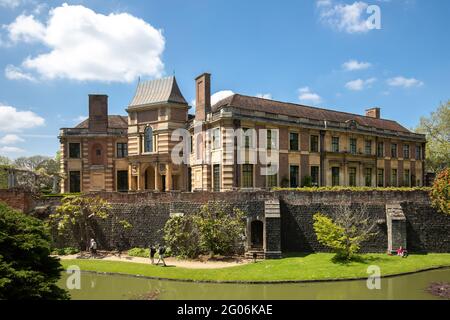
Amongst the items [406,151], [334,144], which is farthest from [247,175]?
[406,151]

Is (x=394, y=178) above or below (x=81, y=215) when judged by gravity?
above

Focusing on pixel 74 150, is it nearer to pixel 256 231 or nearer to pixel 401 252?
pixel 256 231

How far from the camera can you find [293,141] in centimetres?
3203

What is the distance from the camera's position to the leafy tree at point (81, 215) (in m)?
24.9

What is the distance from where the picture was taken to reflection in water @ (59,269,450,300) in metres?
15.5

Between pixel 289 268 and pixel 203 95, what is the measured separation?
17096mm

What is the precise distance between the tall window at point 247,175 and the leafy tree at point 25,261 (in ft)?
57.6

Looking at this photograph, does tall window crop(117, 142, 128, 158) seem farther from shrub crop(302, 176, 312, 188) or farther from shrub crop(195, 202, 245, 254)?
shrub crop(302, 176, 312, 188)

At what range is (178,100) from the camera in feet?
111

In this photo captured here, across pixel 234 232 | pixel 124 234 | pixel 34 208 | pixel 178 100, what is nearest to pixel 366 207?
pixel 234 232

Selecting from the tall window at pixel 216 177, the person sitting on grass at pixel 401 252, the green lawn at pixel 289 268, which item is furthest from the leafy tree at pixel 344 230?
the tall window at pixel 216 177

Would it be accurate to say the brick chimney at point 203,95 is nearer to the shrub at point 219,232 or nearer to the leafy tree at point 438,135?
the shrub at point 219,232

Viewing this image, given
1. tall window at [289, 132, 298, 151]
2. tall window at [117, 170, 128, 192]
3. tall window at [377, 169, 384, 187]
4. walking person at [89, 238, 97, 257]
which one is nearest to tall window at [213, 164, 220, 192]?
tall window at [289, 132, 298, 151]

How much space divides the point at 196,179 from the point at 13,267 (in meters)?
21.0
